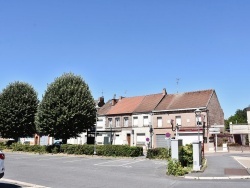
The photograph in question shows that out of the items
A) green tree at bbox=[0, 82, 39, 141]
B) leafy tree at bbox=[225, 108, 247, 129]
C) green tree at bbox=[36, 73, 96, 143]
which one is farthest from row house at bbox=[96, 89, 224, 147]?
leafy tree at bbox=[225, 108, 247, 129]

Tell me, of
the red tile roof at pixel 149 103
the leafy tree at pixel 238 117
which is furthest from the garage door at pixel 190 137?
the leafy tree at pixel 238 117

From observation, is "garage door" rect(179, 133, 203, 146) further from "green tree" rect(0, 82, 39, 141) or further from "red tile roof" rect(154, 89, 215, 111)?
"green tree" rect(0, 82, 39, 141)

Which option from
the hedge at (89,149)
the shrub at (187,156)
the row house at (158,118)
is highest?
the row house at (158,118)

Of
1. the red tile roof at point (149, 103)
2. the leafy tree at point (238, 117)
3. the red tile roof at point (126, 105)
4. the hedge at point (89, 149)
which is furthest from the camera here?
the leafy tree at point (238, 117)

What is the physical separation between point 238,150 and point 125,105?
19.1 meters

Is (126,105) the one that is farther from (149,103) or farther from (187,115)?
(187,115)

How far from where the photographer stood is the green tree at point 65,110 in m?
32.8

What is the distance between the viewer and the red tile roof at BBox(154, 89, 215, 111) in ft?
131

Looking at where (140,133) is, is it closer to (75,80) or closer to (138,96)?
(138,96)

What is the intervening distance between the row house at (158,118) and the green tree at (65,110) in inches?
424

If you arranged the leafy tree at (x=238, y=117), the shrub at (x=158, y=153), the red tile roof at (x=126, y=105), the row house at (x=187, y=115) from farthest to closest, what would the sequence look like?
A: 1. the leafy tree at (x=238, y=117)
2. the red tile roof at (x=126, y=105)
3. the row house at (x=187, y=115)
4. the shrub at (x=158, y=153)

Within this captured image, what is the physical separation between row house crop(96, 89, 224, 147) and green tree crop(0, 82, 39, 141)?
37.8 ft

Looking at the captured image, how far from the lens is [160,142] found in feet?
136

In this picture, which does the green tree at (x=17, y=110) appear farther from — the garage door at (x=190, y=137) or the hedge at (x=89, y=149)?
the garage door at (x=190, y=137)
